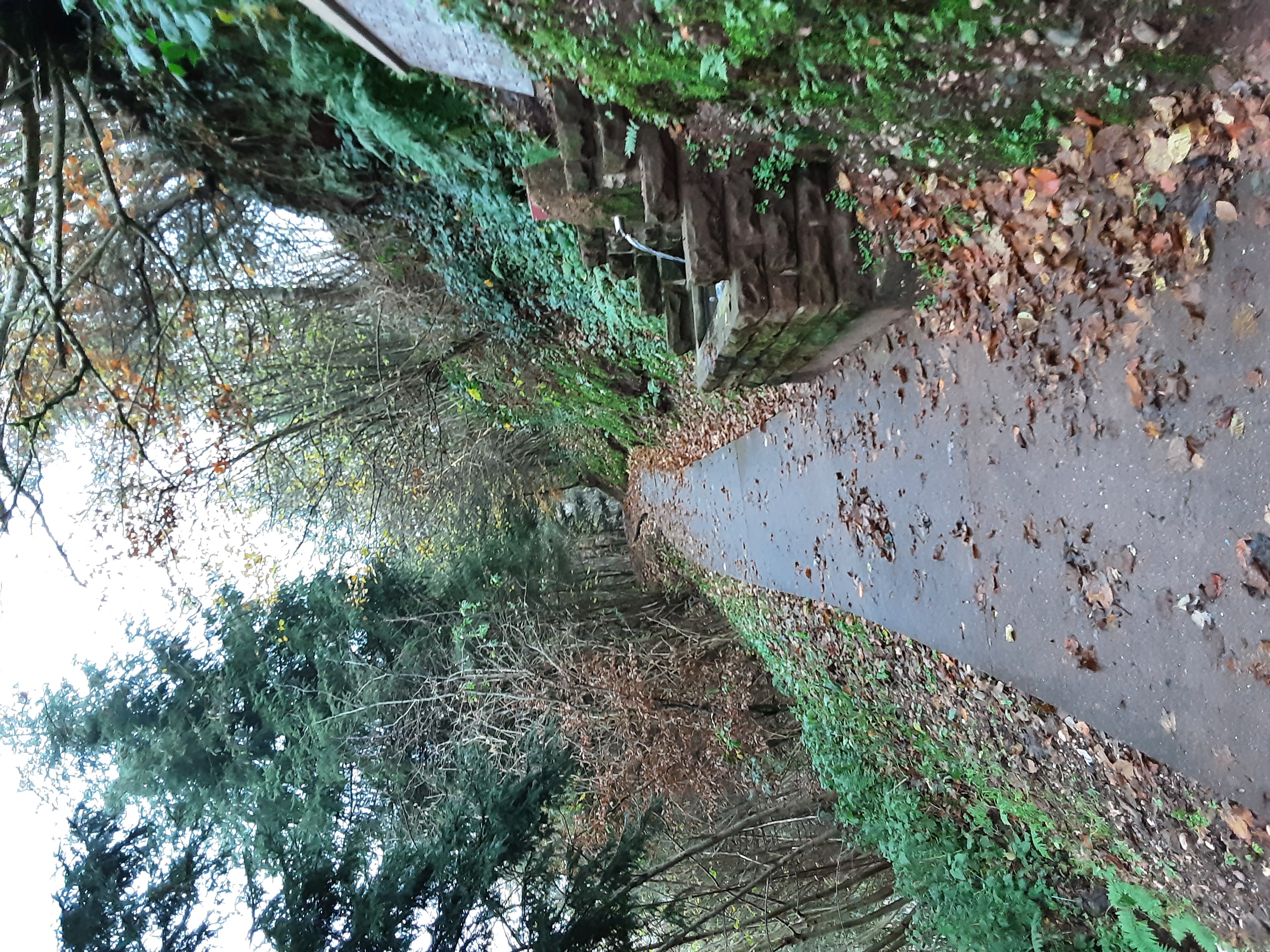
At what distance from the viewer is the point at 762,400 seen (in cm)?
497

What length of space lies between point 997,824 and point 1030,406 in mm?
3183

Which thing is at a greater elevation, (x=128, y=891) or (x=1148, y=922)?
(x=128, y=891)

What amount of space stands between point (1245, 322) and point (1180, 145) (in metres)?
0.47

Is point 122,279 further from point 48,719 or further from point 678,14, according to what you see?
point 48,719

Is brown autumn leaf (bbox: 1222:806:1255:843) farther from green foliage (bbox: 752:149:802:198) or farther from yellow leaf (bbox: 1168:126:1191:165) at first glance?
green foliage (bbox: 752:149:802:198)

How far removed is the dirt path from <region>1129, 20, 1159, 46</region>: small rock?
15.8 inches

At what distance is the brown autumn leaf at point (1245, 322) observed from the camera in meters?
1.62

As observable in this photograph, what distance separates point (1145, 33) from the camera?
1520 millimetres

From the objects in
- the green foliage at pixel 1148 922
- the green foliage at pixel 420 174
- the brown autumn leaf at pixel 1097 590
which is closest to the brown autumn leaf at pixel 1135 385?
the brown autumn leaf at pixel 1097 590

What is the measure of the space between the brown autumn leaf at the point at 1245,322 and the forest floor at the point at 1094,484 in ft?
0.04

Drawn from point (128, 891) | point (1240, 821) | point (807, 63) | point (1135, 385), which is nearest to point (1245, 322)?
point (1135, 385)

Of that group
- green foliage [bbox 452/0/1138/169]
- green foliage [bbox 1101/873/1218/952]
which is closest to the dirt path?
green foliage [bbox 452/0/1138/169]

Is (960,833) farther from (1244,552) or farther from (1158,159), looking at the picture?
(1158,159)

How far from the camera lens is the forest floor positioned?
1695 millimetres
